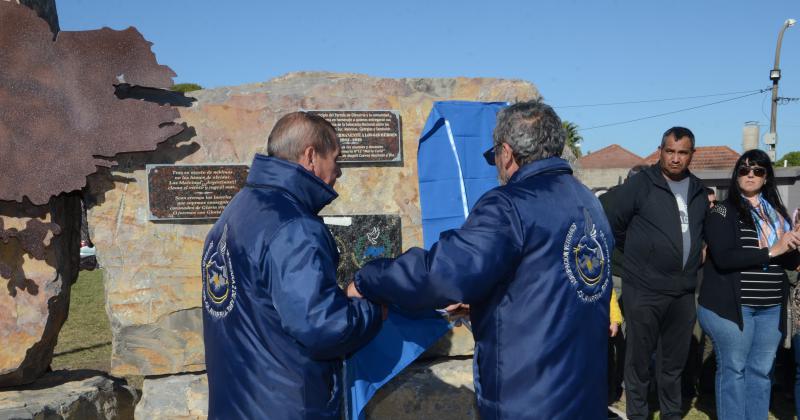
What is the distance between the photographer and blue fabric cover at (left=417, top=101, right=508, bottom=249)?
4129 mm

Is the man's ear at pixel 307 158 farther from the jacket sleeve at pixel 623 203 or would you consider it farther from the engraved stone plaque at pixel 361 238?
the jacket sleeve at pixel 623 203

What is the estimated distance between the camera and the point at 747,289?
389cm

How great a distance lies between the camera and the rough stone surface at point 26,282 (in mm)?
3713

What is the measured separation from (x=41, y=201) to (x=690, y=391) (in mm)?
4768

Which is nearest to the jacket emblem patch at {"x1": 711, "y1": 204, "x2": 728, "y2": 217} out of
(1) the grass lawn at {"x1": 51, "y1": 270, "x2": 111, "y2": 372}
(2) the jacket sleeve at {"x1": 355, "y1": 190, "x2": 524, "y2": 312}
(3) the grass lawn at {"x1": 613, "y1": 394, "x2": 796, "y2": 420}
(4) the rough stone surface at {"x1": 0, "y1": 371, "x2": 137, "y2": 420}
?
(3) the grass lawn at {"x1": 613, "y1": 394, "x2": 796, "y2": 420}

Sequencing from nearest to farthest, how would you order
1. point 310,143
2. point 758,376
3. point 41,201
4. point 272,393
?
point 272,393, point 310,143, point 41,201, point 758,376

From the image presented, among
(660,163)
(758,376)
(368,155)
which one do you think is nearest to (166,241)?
(368,155)

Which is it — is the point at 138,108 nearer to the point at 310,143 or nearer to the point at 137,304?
the point at 137,304

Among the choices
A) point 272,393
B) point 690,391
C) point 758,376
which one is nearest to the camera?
point 272,393

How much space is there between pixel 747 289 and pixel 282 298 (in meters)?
2.98

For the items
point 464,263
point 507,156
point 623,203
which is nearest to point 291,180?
point 464,263

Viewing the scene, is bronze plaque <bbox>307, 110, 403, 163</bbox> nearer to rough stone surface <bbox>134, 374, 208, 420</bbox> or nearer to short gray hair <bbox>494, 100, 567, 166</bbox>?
rough stone surface <bbox>134, 374, 208, 420</bbox>

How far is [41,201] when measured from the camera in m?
3.69

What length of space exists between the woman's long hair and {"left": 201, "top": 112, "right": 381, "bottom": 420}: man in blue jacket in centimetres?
273
